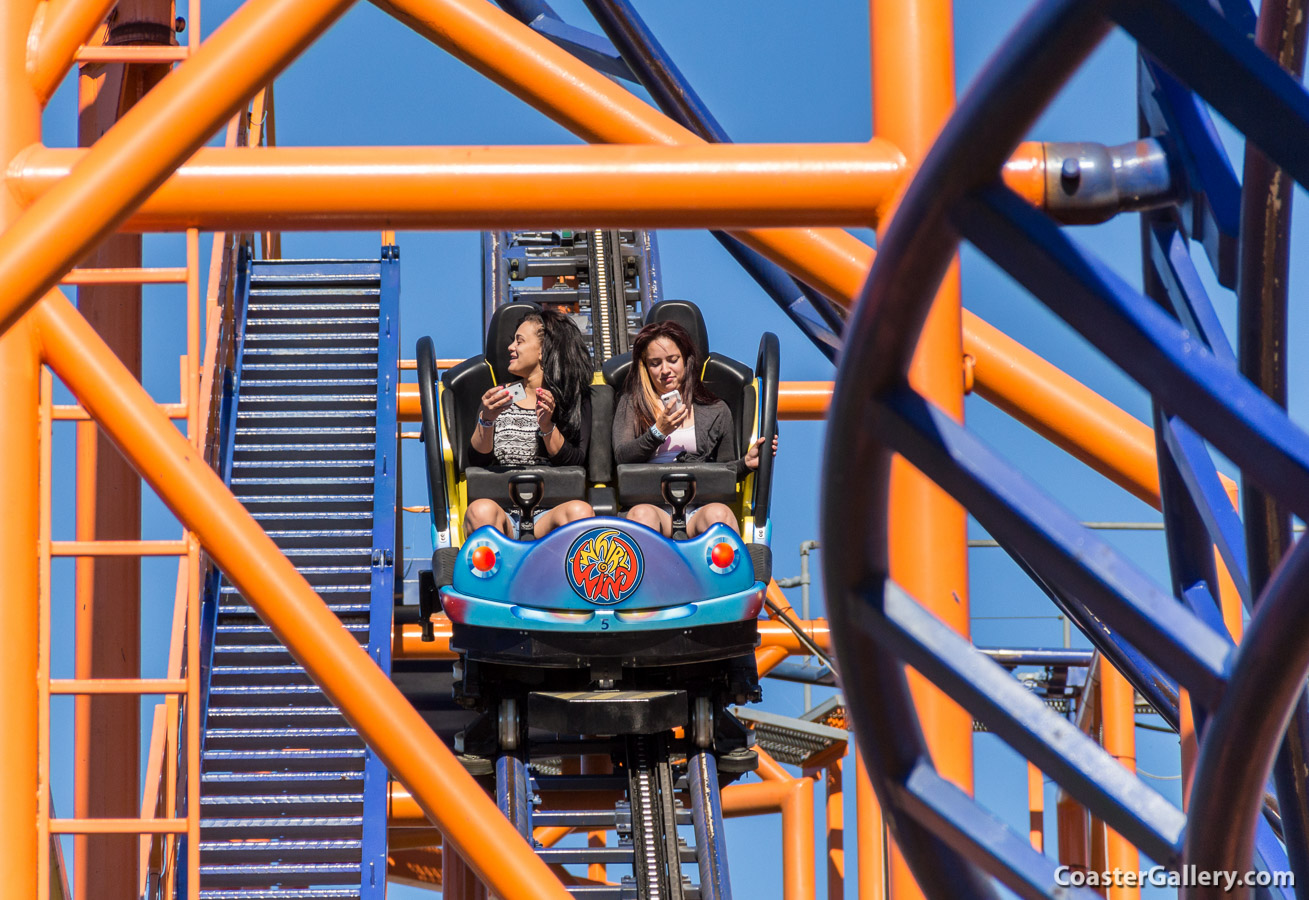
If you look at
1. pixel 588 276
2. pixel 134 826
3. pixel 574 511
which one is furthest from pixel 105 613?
pixel 588 276

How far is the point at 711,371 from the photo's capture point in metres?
5.91

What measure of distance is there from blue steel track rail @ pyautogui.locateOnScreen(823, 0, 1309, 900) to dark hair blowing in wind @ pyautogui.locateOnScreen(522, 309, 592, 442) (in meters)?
4.04

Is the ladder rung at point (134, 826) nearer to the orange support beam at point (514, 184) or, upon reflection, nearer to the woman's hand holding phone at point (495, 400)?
the orange support beam at point (514, 184)

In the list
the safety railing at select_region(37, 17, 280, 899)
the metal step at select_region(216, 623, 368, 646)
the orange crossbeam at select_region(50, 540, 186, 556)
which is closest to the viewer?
the safety railing at select_region(37, 17, 280, 899)

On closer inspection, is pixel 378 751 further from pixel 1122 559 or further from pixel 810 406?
pixel 810 406

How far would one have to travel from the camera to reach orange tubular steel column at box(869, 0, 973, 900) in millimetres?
2486

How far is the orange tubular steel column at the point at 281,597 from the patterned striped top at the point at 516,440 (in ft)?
9.00

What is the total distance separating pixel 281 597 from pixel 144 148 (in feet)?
2.70

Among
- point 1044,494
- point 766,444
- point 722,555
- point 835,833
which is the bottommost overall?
point 835,833

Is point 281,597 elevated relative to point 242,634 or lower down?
elevated

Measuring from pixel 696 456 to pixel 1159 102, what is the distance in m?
3.47

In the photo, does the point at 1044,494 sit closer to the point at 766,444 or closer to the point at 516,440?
the point at 766,444

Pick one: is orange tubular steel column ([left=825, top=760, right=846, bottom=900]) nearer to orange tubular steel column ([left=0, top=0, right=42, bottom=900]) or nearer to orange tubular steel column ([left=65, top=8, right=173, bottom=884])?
orange tubular steel column ([left=65, top=8, right=173, bottom=884])

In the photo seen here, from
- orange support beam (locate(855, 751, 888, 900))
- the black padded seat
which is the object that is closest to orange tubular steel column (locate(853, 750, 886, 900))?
orange support beam (locate(855, 751, 888, 900))
